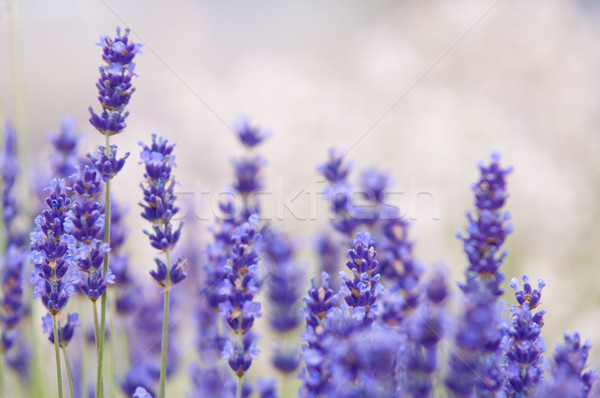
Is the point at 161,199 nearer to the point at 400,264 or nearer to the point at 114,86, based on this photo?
the point at 114,86

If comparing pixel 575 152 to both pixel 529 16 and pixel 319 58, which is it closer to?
pixel 529 16

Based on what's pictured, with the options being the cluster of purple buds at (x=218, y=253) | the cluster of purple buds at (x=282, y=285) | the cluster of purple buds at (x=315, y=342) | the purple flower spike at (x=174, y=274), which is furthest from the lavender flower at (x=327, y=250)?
the cluster of purple buds at (x=315, y=342)

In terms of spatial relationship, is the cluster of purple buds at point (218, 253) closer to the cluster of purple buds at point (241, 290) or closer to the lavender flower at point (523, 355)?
the cluster of purple buds at point (241, 290)

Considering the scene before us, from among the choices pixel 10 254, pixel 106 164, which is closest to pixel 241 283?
pixel 106 164

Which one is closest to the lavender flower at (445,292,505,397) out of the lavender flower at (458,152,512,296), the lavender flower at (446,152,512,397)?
the lavender flower at (446,152,512,397)

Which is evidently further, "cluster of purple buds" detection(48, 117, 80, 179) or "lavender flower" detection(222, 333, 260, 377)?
"cluster of purple buds" detection(48, 117, 80, 179)

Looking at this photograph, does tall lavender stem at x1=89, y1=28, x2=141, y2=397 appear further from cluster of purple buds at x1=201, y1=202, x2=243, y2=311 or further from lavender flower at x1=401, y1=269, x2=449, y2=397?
lavender flower at x1=401, y1=269, x2=449, y2=397
